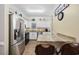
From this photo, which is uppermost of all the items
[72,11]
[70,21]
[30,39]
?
[72,11]

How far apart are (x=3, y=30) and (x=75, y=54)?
1203 millimetres

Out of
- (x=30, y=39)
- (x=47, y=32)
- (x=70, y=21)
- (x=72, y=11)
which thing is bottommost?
(x=30, y=39)

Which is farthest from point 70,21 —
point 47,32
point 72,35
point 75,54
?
point 47,32

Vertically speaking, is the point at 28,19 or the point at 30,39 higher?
the point at 28,19

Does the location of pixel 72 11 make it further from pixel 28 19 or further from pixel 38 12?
pixel 28 19

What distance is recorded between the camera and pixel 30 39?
12.5 feet

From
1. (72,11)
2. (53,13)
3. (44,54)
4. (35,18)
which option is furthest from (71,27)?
(35,18)

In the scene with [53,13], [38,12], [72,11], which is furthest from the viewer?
[38,12]

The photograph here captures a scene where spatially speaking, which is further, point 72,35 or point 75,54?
point 72,35

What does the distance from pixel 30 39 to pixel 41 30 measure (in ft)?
1.88
